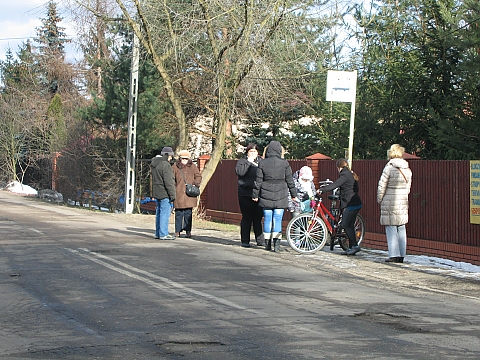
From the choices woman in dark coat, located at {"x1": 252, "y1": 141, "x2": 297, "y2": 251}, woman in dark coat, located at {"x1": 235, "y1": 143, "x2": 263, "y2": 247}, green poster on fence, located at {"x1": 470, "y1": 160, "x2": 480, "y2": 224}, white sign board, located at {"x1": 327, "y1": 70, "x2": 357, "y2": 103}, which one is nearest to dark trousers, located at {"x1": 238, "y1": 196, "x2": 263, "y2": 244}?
woman in dark coat, located at {"x1": 235, "y1": 143, "x2": 263, "y2": 247}

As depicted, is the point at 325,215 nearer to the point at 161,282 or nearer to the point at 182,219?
the point at 182,219

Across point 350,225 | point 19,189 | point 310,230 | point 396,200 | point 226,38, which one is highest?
point 226,38

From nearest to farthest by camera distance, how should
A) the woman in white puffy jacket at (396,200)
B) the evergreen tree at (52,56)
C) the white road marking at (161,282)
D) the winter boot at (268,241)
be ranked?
the white road marking at (161,282)
the woman in white puffy jacket at (396,200)
the winter boot at (268,241)
the evergreen tree at (52,56)

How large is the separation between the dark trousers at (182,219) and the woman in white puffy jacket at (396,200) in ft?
15.7

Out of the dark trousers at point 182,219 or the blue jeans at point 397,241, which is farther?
the dark trousers at point 182,219

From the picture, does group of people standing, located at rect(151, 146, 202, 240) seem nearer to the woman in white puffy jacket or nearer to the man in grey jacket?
the man in grey jacket

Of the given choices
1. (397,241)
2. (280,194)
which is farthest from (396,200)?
(280,194)

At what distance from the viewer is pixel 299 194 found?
45.5ft

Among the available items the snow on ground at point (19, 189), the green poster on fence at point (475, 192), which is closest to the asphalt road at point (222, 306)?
the green poster on fence at point (475, 192)

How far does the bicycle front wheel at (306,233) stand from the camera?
12867mm

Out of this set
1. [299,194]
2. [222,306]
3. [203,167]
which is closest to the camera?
[222,306]

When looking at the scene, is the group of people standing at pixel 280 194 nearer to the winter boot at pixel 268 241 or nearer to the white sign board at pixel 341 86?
the winter boot at pixel 268 241

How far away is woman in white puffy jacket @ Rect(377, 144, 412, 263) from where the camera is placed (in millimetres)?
11945

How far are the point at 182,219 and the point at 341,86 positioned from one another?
4.28m
